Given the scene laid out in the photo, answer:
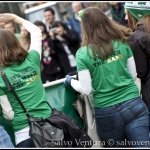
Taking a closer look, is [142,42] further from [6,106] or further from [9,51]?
[6,106]

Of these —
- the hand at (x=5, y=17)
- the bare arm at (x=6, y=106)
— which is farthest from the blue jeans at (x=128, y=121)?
the hand at (x=5, y=17)

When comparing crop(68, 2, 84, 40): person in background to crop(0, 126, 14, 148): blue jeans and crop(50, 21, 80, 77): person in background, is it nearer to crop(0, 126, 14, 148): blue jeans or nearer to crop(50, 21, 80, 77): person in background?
crop(50, 21, 80, 77): person in background

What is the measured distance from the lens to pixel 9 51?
411 cm

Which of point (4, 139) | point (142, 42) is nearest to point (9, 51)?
point (4, 139)

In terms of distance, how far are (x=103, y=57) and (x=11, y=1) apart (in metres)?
6.16

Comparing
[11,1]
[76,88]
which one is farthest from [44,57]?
[76,88]

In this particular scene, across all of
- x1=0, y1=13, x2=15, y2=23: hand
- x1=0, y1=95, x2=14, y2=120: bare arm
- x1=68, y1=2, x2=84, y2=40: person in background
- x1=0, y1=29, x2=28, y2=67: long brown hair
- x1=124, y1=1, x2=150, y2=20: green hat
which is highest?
x1=0, y1=13, x2=15, y2=23: hand

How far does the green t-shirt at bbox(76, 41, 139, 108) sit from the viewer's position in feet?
13.5

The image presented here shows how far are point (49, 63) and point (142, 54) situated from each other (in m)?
3.48

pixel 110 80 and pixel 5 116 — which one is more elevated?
pixel 110 80

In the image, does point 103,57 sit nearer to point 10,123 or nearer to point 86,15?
point 86,15

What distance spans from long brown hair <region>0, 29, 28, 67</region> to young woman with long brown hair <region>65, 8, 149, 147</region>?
1.70 feet

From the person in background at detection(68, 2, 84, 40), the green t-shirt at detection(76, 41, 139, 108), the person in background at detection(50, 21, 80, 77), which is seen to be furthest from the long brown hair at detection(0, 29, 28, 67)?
the person in background at detection(68, 2, 84, 40)

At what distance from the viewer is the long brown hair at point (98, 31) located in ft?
13.7
